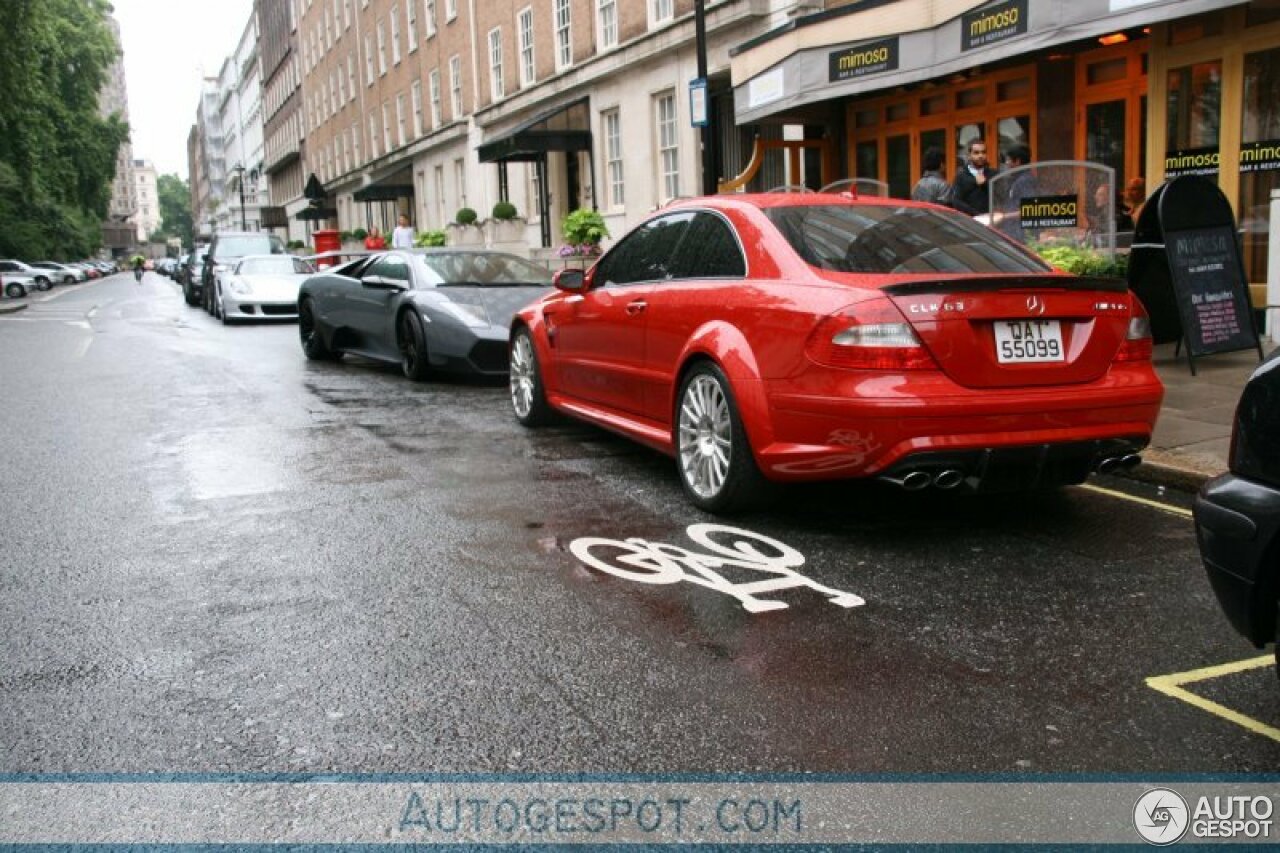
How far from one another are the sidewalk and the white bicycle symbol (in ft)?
7.82

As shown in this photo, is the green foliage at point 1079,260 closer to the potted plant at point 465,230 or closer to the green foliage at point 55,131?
the potted plant at point 465,230

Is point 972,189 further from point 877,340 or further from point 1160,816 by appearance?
point 1160,816

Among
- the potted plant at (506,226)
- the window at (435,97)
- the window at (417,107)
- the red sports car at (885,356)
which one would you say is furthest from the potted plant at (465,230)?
the red sports car at (885,356)

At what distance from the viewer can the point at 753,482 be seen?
5.34 m

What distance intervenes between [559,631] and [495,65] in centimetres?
3093

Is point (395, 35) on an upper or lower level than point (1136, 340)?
upper

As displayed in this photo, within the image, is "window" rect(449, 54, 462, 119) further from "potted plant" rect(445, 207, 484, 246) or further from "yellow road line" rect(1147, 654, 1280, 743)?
"yellow road line" rect(1147, 654, 1280, 743)

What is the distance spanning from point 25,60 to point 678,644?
45.2 meters

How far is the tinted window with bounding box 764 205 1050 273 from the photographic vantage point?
523cm

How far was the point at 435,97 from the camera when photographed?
38.9 m

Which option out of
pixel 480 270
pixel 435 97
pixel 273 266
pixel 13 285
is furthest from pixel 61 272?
pixel 480 270

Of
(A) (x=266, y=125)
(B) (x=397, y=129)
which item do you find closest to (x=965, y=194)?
(B) (x=397, y=129)

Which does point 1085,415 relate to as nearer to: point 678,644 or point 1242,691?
point 1242,691

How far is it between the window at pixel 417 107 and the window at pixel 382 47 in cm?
484
